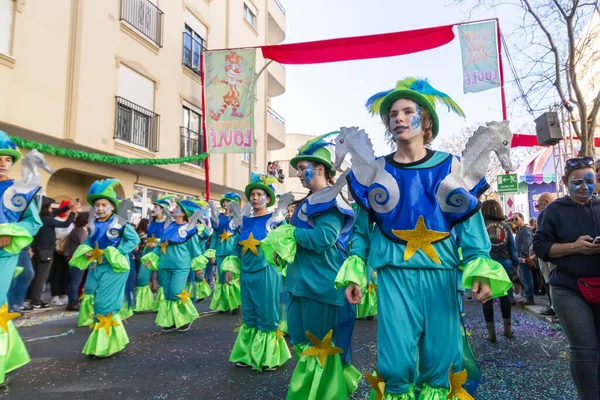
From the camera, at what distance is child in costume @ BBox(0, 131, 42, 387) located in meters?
3.99

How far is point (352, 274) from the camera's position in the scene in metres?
2.50

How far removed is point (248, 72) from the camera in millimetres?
11531

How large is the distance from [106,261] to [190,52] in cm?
1274

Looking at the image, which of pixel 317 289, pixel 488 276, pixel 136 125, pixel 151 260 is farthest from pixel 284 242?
pixel 136 125

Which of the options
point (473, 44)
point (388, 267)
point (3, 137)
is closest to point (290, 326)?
point (388, 267)

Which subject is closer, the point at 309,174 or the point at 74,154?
the point at 309,174

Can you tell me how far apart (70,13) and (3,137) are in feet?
27.0

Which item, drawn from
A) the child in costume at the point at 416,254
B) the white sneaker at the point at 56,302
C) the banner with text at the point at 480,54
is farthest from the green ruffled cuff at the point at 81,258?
the banner with text at the point at 480,54

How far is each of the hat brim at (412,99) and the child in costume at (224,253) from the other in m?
5.50

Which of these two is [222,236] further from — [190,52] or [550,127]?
[190,52]

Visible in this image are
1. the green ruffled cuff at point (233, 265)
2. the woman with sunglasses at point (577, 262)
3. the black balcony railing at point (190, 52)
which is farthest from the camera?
the black balcony railing at point (190, 52)

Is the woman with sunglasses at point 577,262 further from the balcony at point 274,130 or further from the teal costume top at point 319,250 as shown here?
the balcony at point 274,130

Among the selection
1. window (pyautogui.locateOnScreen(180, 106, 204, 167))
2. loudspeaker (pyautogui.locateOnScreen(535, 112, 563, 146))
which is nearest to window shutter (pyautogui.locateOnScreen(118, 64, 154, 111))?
window (pyautogui.locateOnScreen(180, 106, 204, 167))

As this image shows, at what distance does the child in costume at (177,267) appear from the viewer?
6.85 meters
